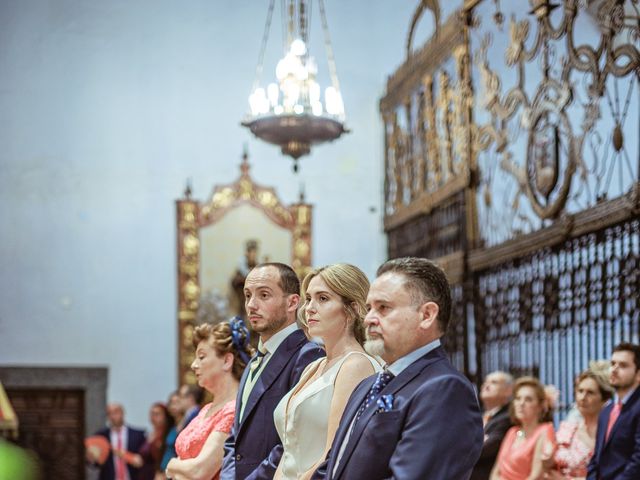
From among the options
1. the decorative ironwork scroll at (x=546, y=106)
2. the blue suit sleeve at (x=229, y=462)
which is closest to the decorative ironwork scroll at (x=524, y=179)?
the decorative ironwork scroll at (x=546, y=106)

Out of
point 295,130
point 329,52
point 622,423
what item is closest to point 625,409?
point 622,423

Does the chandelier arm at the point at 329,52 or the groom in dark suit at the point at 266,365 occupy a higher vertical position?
the chandelier arm at the point at 329,52

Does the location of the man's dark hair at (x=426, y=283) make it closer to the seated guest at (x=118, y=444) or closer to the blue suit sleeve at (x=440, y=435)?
the blue suit sleeve at (x=440, y=435)

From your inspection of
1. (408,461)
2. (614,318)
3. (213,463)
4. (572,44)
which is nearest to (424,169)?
(572,44)

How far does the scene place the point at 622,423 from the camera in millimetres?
5855

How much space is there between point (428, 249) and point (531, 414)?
4.79 meters

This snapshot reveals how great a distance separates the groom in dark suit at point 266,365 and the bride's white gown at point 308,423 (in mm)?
393

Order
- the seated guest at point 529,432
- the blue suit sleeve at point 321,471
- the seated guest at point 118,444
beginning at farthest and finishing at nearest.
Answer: the seated guest at point 118,444 < the seated guest at point 529,432 < the blue suit sleeve at point 321,471

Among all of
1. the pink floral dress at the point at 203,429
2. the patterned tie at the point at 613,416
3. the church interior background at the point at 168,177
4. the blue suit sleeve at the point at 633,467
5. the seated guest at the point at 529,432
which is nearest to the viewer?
the pink floral dress at the point at 203,429

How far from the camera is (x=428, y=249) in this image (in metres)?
11.5

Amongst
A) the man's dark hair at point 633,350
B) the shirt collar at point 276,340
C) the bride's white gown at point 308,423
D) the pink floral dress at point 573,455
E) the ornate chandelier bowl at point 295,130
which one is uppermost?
the ornate chandelier bowl at point 295,130

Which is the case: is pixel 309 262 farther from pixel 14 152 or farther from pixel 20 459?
pixel 20 459

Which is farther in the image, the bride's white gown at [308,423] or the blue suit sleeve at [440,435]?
the bride's white gown at [308,423]

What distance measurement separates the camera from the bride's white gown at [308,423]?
375 centimetres
